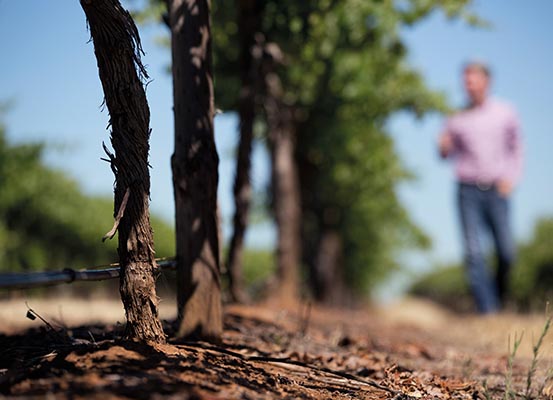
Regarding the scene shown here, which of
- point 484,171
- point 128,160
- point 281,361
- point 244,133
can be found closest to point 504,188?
point 484,171

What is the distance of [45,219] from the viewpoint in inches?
541

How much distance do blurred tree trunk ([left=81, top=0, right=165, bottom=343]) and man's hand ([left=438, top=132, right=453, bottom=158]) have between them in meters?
6.01

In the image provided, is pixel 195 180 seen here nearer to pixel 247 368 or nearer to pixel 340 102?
pixel 247 368

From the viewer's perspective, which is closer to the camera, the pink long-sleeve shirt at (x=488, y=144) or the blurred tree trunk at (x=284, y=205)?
the pink long-sleeve shirt at (x=488, y=144)

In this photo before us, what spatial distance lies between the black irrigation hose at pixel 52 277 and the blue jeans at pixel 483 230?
558 cm

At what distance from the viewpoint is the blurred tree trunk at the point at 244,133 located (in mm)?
5879

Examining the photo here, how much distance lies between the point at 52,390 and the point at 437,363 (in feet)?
9.52

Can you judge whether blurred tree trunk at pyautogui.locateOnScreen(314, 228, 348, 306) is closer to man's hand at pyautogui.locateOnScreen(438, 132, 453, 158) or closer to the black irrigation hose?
man's hand at pyautogui.locateOnScreen(438, 132, 453, 158)

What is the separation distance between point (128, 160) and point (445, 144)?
610 cm

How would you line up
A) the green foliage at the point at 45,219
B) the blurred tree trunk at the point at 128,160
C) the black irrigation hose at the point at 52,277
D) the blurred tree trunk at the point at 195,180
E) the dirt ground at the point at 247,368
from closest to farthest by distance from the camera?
the dirt ground at the point at 247,368 < the black irrigation hose at the point at 52,277 < the blurred tree trunk at the point at 128,160 < the blurred tree trunk at the point at 195,180 < the green foliage at the point at 45,219

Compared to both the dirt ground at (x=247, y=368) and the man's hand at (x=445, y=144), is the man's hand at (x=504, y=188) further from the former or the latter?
the dirt ground at (x=247, y=368)

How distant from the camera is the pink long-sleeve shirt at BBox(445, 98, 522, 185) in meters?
8.01

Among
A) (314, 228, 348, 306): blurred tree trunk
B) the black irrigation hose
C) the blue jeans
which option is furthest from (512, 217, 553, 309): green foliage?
the black irrigation hose

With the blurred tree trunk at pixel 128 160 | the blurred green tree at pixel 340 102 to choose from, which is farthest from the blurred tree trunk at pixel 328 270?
the blurred tree trunk at pixel 128 160
